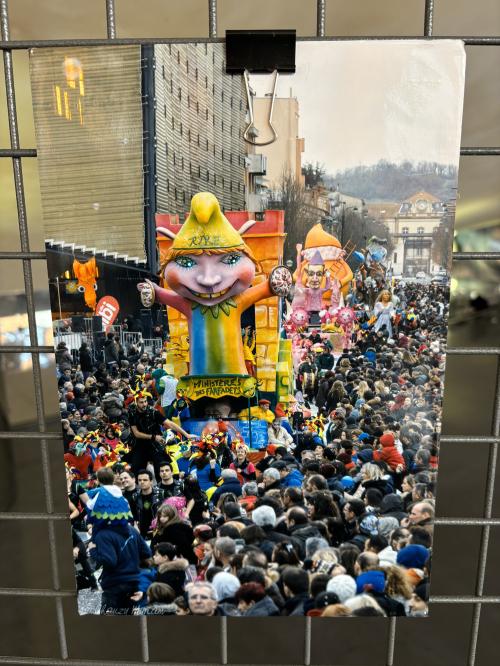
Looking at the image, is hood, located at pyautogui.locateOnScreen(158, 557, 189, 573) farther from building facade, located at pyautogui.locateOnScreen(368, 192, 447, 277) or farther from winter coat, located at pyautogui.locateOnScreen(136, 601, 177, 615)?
building facade, located at pyautogui.locateOnScreen(368, 192, 447, 277)

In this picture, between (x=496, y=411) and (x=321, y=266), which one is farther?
(x=496, y=411)

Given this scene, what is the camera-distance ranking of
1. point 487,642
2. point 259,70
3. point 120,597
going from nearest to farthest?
1. point 259,70
2. point 120,597
3. point 487,642

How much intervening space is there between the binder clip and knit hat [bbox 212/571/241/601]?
2.13 ft

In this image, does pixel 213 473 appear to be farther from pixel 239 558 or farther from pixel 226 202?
pixel 226 202

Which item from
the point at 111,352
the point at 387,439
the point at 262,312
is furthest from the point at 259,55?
the point at 387,439

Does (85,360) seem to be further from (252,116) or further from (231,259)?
(252,116)

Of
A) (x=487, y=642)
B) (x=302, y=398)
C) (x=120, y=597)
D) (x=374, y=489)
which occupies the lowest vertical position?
(x=487, y=642)

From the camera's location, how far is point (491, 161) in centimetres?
94

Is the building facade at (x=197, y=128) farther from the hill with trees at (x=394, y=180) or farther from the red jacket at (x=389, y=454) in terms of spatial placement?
the red jacket at (x=389, y=454)

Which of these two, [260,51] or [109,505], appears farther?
[109,505]

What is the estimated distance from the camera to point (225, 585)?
73 cm

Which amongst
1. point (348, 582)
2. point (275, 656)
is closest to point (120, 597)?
point (348, 582)

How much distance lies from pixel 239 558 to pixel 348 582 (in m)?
0.17

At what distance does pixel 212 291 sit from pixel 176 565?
435mm
